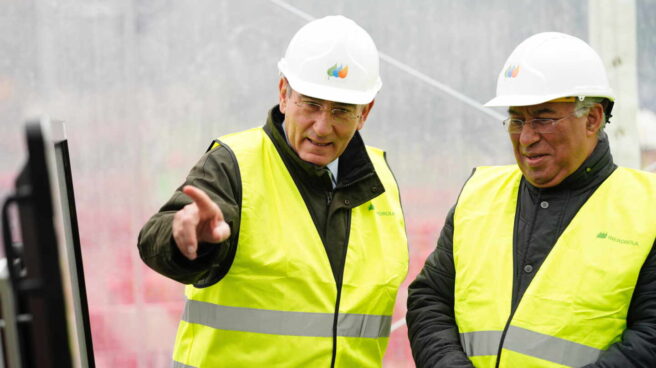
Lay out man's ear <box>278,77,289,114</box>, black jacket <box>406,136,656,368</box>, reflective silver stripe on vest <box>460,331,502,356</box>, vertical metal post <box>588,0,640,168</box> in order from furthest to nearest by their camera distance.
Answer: vertical metal post <box>588,0,640,168</box>, man's ear <box>278,77,289,114</box>, reflective silver stripe on vest <box>460,331,502,356</box>, black jacket <box>406,136,656,368</box>

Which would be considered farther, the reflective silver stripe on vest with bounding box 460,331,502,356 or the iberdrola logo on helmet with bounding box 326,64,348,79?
the iberdrola logo on helmet with bounding box 326,64,348,79

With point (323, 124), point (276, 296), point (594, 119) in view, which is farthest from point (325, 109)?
point (594, 119)

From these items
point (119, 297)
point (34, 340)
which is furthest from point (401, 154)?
point (34, 340)

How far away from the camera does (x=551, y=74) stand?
2.26 meters

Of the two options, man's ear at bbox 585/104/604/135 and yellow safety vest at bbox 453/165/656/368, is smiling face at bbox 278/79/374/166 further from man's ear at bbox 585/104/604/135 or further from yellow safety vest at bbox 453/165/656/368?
man's ear at bbox 585/104/604/135

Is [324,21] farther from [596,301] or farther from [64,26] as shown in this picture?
[64,26]

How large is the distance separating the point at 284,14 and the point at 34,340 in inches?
A: 97.9

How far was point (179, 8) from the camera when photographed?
→ 337 centimetres

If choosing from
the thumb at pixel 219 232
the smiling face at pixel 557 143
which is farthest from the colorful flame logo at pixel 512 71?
the thumb at pixel 219 232

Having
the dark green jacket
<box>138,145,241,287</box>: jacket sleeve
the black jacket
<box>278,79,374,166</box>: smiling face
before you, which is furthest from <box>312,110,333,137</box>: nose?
the black jacket

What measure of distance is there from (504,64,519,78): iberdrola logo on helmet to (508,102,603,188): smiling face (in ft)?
0.38

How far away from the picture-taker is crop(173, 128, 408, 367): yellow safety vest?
2242 millimetres

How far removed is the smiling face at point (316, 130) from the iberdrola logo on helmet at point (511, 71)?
50 centimetres

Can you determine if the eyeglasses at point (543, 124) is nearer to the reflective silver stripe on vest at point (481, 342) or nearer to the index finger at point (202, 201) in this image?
the reflective silver stripe on vest at point (481, 342)
